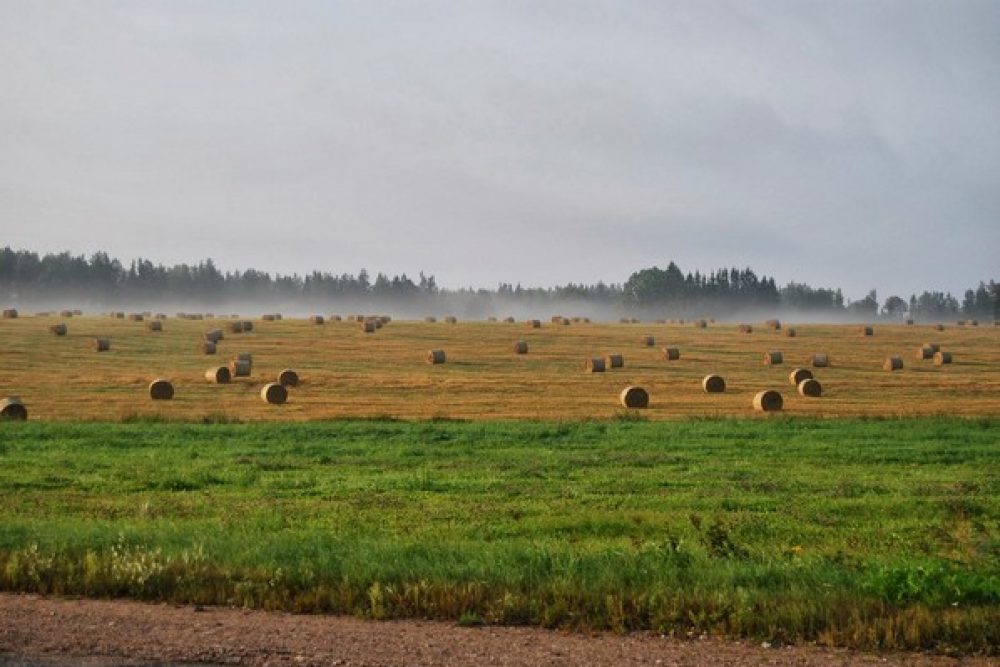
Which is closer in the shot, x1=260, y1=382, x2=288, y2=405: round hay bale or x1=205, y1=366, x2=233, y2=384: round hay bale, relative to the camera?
x1=260, y1=382, x2=288, y2=405: round hay bale

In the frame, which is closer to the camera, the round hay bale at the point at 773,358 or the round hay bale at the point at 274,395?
the round hay bale at the point at 274,395

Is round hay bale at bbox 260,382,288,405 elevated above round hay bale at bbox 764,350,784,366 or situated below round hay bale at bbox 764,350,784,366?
below

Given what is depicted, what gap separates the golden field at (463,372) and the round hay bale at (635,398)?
0.49m

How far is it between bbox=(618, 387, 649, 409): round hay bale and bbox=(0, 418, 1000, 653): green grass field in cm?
1192

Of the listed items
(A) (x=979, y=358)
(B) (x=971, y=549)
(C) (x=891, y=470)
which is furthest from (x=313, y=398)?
(A) (x=979, y=358)

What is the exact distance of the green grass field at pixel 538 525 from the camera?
10125mm

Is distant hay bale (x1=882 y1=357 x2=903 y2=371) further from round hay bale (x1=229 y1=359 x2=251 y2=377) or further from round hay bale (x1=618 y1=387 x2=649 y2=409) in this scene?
round hay bale (x1=229 y1=359 x2=251 y2=377)

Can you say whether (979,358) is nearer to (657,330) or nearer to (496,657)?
(657,330)

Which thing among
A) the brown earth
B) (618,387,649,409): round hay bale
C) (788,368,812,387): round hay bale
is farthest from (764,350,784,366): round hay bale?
the brown earth

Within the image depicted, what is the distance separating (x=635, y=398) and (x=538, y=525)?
84.2 ft

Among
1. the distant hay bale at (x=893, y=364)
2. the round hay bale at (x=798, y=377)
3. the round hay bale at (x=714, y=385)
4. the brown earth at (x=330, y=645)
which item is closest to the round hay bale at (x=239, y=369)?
the round hay bale at (x=714, y=385)

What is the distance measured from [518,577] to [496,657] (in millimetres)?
2005

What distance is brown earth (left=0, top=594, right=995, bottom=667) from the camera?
875 cm

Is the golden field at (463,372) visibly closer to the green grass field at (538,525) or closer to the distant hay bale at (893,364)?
the distant hay bale at (893,364)
